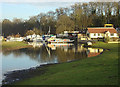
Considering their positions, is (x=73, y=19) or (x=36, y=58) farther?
(x=73, y=19)

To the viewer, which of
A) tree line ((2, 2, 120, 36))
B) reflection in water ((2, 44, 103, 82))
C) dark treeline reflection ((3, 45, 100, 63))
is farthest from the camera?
tree line ((2, 2, 120, 36))

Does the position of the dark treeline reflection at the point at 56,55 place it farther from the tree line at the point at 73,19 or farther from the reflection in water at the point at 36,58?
the tree line at the point at 73,19

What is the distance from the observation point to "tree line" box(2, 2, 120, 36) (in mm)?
88625

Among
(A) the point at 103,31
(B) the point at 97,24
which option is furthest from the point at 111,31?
(B) the point at 97,24

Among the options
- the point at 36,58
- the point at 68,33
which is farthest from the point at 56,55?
the point at 68,33

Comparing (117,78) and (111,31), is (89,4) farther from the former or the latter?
(117,78)

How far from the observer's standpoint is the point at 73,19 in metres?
101

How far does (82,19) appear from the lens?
94.5 m

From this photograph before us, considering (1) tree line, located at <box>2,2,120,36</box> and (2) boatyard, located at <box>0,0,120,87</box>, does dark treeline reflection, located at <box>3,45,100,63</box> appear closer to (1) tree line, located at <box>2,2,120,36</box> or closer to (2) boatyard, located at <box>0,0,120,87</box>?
(2) boatyard, located at <box>0,0,120,87</box>

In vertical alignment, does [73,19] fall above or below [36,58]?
above

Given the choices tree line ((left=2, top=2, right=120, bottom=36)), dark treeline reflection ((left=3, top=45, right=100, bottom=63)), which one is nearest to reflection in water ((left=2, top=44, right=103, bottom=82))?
dark treeline reflection ((left=3, top=45, right=100, bottom=63))

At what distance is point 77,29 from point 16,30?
119ft

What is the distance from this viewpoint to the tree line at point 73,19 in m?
88.6

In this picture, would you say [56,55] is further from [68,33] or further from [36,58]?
[68,33]
